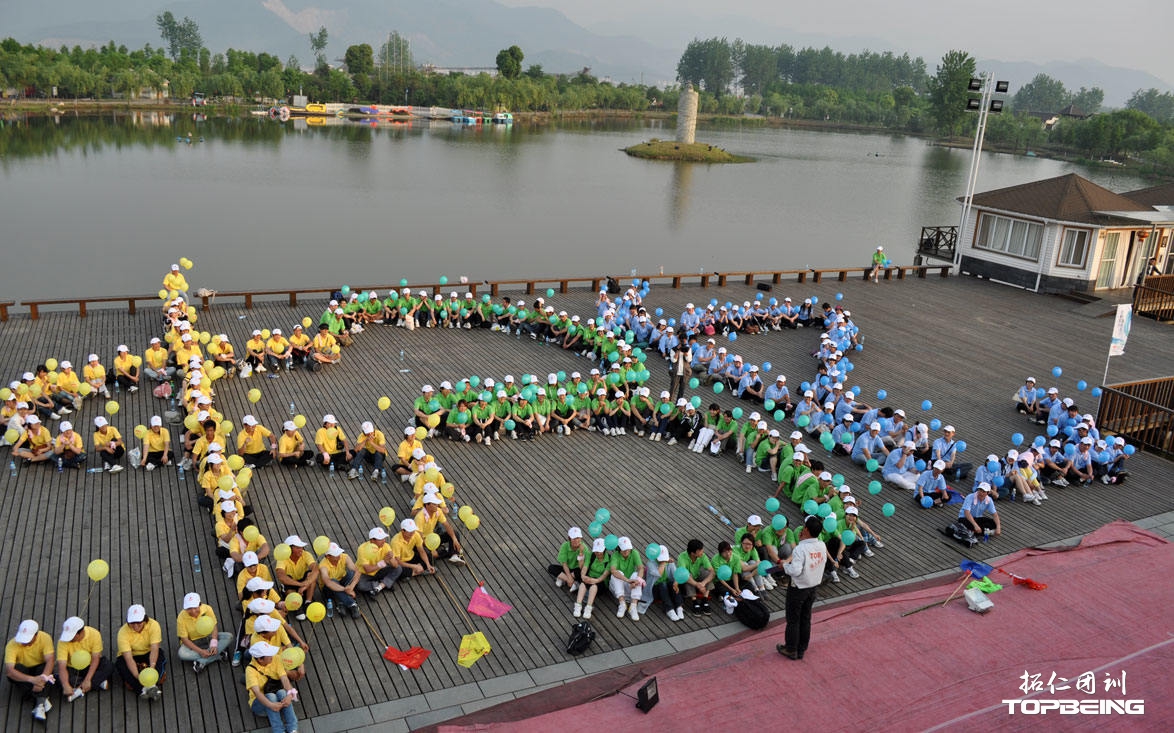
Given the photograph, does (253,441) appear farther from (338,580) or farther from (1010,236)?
(1010,236)

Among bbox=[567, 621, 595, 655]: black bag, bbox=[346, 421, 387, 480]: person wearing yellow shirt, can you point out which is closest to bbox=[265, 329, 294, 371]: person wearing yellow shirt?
bbox=[346, 421, 387, 480]: person wearing yellow shirt

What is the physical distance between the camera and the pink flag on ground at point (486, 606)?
30.7ft

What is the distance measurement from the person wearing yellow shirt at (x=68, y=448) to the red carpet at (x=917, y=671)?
781cm

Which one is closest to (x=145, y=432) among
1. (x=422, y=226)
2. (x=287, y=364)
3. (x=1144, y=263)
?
(x=287, y=364)

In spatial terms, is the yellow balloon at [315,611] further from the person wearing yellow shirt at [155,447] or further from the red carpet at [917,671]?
the person wearing yellow shirt at [155,447]

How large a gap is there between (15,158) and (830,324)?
2125 inches

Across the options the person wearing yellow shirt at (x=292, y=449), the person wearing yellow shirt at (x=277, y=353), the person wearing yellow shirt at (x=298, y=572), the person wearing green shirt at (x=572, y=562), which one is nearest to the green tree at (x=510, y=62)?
the person wearing yellow shirt at (x=277, y=353)

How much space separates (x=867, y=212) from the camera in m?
54.4

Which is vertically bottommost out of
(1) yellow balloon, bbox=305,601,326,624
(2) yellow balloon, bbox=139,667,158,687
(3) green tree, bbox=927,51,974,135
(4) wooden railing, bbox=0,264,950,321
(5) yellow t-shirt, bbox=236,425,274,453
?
(2) yellow balloon, bbox=139,667,158,687

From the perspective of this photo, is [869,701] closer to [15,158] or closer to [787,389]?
[787,389]

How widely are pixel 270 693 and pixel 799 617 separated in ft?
15.9

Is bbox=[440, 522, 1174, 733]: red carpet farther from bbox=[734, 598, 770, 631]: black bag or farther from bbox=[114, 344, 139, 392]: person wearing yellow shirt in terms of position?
bbox=[114, 344, 139, 392]: person wearing yellow shirt

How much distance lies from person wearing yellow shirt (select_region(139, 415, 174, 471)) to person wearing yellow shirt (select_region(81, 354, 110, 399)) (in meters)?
2.97

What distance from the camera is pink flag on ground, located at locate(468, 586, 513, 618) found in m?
9.37
